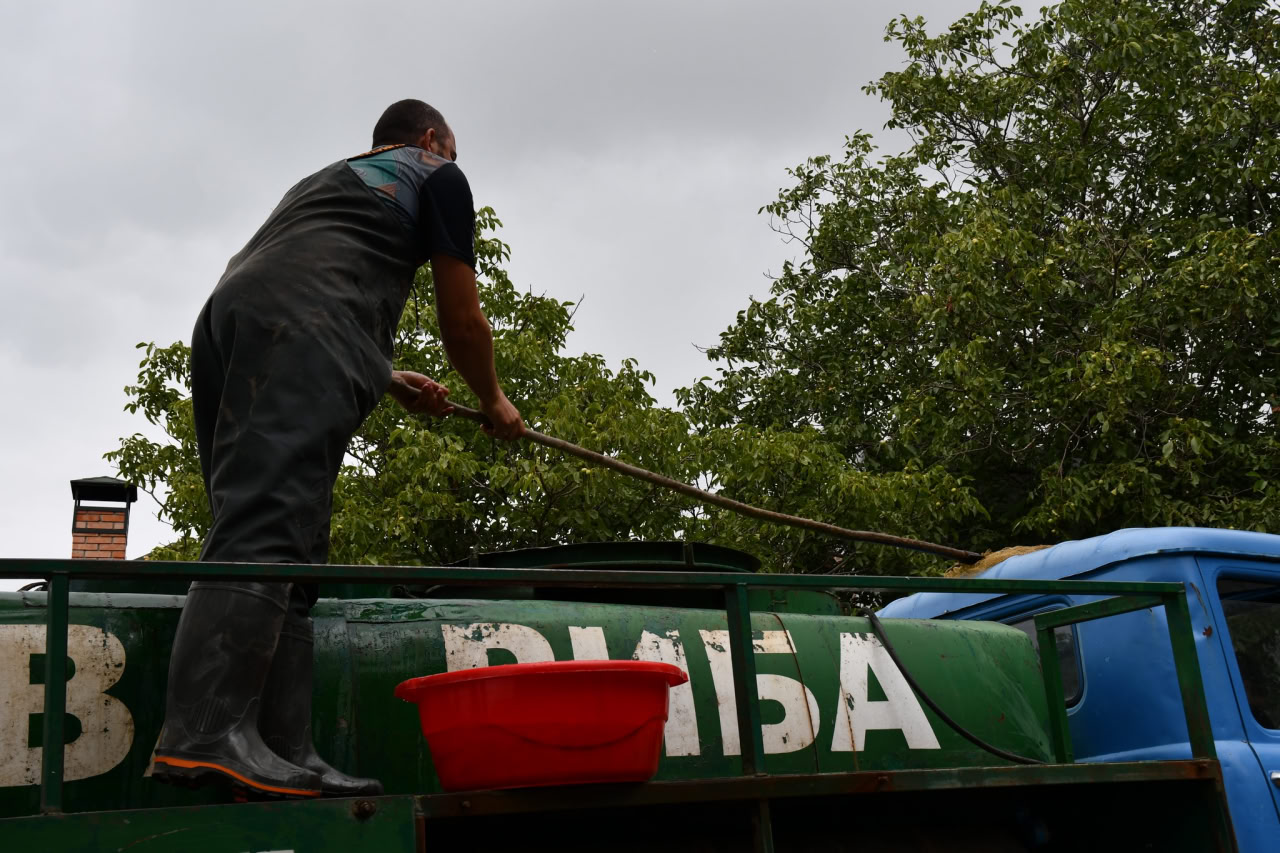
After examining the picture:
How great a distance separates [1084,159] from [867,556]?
4.66 m

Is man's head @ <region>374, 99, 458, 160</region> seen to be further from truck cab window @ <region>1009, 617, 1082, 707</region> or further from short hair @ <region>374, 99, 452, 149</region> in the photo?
truck cab window @ <region>1009, 617, 1082, 707</region>

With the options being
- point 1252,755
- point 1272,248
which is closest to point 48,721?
point 1252,755

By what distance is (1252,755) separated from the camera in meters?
3.79

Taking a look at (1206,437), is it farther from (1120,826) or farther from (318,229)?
(318,229)

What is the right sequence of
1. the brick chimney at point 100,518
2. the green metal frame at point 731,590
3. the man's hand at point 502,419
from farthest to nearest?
1. the brick chimney at point 100,518
2. the man's hand at point 502,419
3. the green metal frame at point 731,590

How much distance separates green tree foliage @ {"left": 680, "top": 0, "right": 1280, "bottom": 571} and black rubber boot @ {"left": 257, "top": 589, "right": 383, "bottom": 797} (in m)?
8.38

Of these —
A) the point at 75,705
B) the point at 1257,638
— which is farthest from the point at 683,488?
the point at 75,705

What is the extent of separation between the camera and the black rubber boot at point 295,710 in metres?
2.51

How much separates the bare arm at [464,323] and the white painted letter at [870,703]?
1305 mm

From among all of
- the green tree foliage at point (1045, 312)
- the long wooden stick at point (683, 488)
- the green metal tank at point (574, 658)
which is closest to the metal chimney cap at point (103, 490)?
the green tree foliage at point (1045, 312)

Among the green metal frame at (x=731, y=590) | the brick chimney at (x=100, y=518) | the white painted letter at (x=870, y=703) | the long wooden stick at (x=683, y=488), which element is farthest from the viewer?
the brick chimney at (x=100, y=518)

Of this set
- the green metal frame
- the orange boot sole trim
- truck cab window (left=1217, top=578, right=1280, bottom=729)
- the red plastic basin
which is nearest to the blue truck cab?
truck cab window (left=1217, top=578, right=1280, bottom=729)

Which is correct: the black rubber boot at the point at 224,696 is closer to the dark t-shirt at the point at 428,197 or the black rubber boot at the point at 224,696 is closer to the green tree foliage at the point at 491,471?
the dark t-shirt at the point at 428,197

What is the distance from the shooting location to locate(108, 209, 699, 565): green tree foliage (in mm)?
10484
